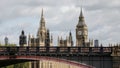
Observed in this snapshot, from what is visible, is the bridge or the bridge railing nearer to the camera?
the bridge

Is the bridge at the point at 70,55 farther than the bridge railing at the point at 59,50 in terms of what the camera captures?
No

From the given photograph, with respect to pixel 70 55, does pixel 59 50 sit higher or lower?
higher

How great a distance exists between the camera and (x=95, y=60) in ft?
236

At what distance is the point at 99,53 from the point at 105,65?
1.99 metres

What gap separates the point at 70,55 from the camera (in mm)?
71938

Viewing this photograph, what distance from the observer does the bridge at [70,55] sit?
235 ft

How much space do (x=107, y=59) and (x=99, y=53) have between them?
1497 millimetres

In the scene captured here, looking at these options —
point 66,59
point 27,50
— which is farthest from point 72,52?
point 27,50

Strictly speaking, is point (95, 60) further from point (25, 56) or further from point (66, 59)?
point (25, 56)

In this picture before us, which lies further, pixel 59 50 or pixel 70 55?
pixel 59 50

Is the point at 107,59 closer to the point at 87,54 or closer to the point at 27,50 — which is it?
the point at 87,54

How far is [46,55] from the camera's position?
7244 cm

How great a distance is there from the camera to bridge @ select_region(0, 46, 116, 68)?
71.6 metres

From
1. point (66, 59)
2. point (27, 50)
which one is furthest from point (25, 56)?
point (66, 59)
